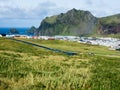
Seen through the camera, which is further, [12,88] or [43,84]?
[43,84]

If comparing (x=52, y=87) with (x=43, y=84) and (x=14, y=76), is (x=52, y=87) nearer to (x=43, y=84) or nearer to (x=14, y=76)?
(x=43, y=84)

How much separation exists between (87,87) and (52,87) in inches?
149

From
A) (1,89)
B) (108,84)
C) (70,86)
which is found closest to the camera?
(1,89)

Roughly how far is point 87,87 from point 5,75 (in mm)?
9024

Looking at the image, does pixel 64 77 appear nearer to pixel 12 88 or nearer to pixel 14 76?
pixel 14 76

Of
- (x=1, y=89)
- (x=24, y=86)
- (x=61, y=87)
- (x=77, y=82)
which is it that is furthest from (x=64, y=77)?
(x=1, y=89)

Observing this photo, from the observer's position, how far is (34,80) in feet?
107

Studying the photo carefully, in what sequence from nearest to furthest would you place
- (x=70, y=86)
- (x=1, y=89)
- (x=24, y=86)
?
(x=1, y=89) → (x=24, y=86) → (x=70, y=86)

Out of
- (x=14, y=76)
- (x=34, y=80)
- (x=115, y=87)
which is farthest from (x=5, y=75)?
(x=115, y=87)

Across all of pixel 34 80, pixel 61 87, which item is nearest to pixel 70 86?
pixel 61 87

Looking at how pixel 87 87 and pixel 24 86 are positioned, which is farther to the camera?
pixel 87 87

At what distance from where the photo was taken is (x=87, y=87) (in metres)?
31.7

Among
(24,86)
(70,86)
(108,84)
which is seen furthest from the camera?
(108,84)

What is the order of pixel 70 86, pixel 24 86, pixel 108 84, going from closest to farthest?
pixel 24 86, pixel 70 86, pixel 108 84
